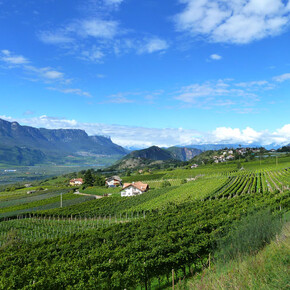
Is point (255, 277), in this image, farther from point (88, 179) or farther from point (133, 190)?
point (88, 179)

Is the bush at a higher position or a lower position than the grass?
lower

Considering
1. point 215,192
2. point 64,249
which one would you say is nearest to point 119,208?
point 215,192

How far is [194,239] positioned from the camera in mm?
14648

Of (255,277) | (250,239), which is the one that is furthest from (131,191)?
(255,277)

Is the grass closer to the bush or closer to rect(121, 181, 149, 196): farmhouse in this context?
the bush

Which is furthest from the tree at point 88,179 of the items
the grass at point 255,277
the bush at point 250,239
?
the grass at point 255,277

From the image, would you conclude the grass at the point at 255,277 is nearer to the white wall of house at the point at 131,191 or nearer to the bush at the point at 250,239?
the bush at the point at 250,239

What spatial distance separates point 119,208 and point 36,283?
40603mm

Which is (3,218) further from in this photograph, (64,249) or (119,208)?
(64,249)

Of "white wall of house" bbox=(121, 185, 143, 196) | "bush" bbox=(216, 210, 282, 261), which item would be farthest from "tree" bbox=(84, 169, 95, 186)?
"bush" bbox=(216, 210, 282, 261)

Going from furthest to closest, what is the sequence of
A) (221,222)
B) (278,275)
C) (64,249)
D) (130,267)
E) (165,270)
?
(221,222)
(64,249)
(165,270)
(130,267)
(278,275)

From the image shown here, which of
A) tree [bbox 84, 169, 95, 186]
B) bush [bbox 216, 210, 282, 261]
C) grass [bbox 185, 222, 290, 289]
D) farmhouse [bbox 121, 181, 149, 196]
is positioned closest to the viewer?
grass [bbox 185, 222, 290, 289]

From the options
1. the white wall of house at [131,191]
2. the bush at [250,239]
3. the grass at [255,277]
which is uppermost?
the grass at [255,277]

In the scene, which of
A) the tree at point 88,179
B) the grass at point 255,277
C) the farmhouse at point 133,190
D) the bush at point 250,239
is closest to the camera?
the grass at point 255,277
